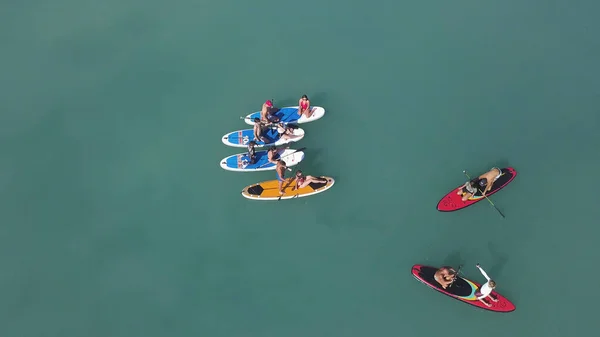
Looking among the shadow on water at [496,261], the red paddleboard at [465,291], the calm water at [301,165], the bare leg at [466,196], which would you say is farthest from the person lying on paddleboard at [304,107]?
the shadow on water at [496,261]

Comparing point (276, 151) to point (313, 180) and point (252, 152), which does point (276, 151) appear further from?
point (313, 180)

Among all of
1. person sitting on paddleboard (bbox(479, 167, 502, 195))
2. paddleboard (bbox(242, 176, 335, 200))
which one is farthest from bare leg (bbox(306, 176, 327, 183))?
person sitting on paddleboard (bbox(479, 167, 502, 195))

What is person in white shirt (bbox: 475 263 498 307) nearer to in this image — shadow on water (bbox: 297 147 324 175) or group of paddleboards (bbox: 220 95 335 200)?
group of paddleboards (bbox: 220 95 335 200)

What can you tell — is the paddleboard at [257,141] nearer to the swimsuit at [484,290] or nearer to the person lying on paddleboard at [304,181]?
the person lying on paddleboard at [304,181]

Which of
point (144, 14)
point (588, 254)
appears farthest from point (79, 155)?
point (588, 254)

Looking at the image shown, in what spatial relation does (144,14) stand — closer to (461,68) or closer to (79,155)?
(79,155)

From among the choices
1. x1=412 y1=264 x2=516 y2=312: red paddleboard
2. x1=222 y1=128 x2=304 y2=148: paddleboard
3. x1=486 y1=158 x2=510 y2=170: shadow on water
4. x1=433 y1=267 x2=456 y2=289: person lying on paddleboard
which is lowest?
x1=412 y1=264 x2=516 y2=312: red paddleboard
